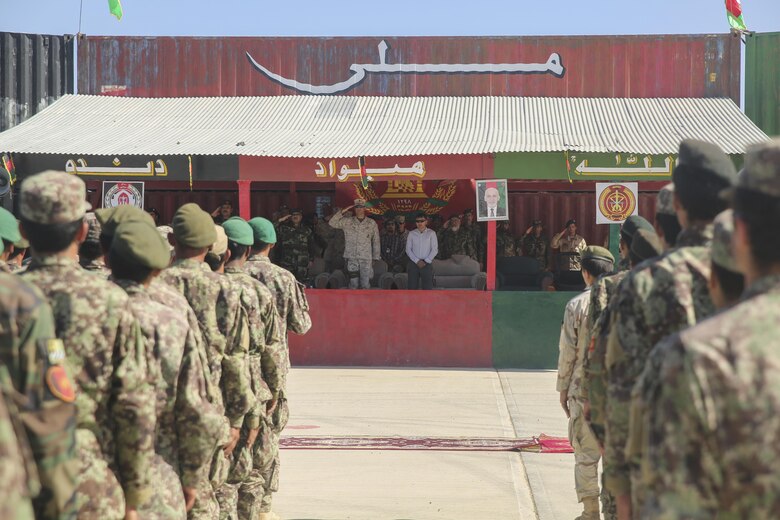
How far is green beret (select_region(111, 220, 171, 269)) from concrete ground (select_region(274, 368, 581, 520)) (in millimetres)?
3228

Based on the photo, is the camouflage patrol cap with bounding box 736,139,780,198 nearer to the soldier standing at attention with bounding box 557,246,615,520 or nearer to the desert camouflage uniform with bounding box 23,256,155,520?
the desert camouflage uniform with bounding box 23,256,155,520

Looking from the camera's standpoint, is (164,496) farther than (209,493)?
No

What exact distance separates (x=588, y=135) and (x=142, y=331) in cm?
1177

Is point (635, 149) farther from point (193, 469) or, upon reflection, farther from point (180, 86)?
point (193, 469)

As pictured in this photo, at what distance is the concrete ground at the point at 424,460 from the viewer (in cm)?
668

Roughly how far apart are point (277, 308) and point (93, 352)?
11.4 ft

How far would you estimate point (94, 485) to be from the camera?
Result: 311 centimetres

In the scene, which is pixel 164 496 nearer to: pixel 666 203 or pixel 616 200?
pixel 666 203

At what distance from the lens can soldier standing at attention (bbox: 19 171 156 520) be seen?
3070 mm

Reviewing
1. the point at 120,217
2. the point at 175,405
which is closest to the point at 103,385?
the point at 175,405

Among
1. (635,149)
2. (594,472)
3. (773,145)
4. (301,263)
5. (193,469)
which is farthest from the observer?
(301,263)

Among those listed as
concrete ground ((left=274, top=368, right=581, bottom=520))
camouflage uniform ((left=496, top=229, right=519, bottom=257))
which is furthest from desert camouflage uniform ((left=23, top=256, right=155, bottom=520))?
camouflage uniform ((left=496, top=229, right=519, bottom=257))

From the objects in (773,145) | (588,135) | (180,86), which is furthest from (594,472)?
(180,86)

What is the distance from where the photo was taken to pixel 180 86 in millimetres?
17281
